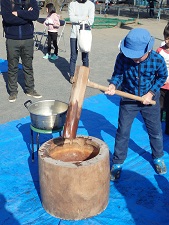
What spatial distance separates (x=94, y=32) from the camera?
547 inches

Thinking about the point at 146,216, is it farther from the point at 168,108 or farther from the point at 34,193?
the point at 168,108

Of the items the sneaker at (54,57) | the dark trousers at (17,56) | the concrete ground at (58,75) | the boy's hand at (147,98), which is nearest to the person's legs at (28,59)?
the dark trousers at (17,56)

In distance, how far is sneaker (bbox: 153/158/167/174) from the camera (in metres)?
3.62

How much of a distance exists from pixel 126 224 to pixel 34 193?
939 millimetres

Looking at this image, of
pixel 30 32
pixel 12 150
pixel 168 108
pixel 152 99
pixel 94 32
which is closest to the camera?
pixel 152 99

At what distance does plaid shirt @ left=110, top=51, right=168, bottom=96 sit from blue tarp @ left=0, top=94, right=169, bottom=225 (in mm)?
919

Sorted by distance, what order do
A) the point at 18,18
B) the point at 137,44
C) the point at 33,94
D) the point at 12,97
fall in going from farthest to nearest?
the point at 33,94 → the point at 12,97 → the point at 18,18 → the point at 137,44

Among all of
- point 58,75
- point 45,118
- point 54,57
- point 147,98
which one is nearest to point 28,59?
point 58,75

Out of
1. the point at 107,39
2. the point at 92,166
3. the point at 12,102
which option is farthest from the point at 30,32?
the point at 107,39

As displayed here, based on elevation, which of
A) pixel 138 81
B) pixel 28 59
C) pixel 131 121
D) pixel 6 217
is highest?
pixel 138 81

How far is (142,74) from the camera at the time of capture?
3.19m

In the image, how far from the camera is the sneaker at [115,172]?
3.53 metres

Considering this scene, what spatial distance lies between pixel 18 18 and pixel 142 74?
8.86ft

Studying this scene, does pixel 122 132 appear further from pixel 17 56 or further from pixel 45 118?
pixel 17 56
